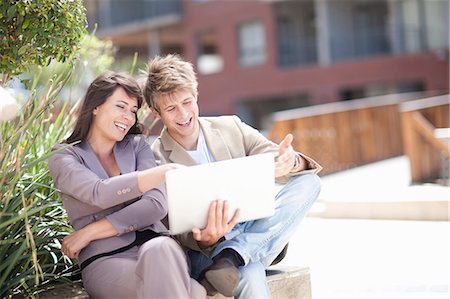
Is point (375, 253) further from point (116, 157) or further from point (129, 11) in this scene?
point (129, 11)

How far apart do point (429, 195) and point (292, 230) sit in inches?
176

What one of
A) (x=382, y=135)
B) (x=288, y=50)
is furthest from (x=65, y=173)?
(x=288, y=50)

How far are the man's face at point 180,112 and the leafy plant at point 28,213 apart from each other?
548mm

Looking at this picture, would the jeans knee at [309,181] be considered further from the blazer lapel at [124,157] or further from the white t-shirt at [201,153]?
the blazer lapel at [124,157]

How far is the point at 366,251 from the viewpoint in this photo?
579 centimetres

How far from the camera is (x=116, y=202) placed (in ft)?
9.64

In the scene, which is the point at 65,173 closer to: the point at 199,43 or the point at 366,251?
the point at 366,251

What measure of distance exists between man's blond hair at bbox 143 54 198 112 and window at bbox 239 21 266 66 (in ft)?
67.7

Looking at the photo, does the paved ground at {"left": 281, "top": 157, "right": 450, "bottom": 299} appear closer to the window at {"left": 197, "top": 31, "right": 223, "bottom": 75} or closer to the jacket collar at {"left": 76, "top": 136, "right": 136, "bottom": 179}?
the jacket collar at {"left": 76, "top": 136, "right": 136, "bottom": 179}

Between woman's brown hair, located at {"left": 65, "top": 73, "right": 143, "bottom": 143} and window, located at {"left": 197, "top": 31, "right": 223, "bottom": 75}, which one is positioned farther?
window, located at {"left": 197, "top": 31, "right": 223, "bottom": 75}

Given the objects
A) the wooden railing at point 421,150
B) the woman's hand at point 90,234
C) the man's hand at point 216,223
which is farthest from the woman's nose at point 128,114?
the wooden railing at point 421,150

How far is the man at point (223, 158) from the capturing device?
118 inches

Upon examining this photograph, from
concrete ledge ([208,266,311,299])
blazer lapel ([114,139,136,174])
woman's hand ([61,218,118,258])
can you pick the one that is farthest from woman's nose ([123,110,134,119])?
concrete ledge ([208,266,311,299])

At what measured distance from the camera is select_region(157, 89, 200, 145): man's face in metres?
3.31
